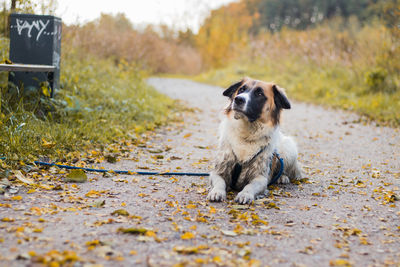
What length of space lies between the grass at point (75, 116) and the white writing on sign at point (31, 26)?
2.83 ft

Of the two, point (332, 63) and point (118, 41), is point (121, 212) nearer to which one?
point (118, 41)

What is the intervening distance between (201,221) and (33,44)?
14.9 feet

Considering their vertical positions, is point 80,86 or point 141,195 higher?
point 80,86

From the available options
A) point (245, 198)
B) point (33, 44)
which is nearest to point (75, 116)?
point (33, 44)

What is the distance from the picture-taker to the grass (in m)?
4.98

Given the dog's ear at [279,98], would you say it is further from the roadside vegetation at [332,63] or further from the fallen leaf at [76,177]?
the roadside vegetation at [332,63]

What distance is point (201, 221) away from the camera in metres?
3.43

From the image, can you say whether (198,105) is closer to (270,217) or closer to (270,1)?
(270,217)

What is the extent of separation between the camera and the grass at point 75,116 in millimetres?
4984

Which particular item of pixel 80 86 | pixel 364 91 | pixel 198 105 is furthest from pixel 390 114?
pixel 80 86

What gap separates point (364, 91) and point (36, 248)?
38.2 ft

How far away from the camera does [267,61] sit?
21188 mm

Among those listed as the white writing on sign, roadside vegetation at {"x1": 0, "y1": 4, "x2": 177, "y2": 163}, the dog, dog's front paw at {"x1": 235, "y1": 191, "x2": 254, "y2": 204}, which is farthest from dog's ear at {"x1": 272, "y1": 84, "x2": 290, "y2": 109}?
the white writing on sign

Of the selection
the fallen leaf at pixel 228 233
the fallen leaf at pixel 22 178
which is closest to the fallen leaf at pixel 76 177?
the fallen leaf at pixel 22 178
